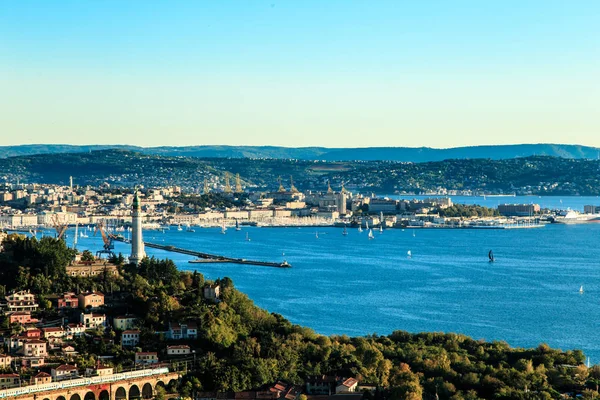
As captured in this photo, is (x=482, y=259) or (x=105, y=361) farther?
(x=482, y=259)

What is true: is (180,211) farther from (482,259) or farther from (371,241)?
(482,259)

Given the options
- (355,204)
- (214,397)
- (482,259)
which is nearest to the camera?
(214,397)

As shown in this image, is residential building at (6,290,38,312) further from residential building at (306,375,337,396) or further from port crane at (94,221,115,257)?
port crane at (94,221,115,257)

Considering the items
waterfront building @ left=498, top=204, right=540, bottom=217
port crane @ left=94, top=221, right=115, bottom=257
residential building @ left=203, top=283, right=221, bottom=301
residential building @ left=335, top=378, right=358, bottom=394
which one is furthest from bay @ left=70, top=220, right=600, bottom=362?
waterfront building @ left=498, top=204, right=540, bottom=217

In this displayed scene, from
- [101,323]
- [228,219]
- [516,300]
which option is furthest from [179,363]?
[228,219]

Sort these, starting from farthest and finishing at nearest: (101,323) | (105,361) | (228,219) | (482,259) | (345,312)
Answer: (228,219)
(482,259)
(345,312)
(101,323)
(105,361)
